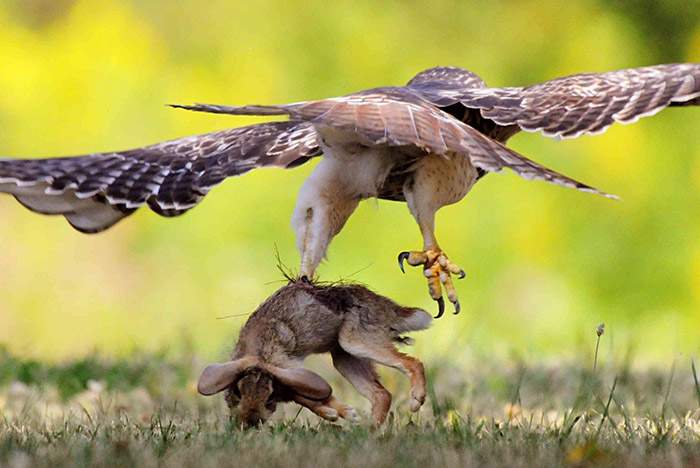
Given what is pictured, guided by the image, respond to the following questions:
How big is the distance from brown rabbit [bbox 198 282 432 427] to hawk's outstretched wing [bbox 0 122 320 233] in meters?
0.80

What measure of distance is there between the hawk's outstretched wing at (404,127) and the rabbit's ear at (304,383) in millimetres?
916

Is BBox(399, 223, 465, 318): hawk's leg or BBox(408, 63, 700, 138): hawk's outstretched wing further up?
BBox(408, 63, 700, 138): hawk's outstretched wing

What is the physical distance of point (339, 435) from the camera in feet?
12.5

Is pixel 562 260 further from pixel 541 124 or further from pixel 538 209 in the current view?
pixel 541 124

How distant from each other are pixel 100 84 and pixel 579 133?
24.3 feet

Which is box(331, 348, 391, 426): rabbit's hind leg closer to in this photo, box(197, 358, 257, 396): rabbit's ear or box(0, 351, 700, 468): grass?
box(0, 351, 700, 468): grass

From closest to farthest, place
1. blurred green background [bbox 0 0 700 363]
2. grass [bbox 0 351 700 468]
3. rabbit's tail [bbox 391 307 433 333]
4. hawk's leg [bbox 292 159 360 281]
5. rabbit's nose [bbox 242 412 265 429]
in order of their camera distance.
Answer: grass [bbox 0 351 700 468] < rabbit's nose [bbox 242 412 265 429] < rabbit's tail [bbox 391 307 433 333] < hawk's leg [bbox 292 159 360 281] < blurred green background [bbox 0 0 700 363]

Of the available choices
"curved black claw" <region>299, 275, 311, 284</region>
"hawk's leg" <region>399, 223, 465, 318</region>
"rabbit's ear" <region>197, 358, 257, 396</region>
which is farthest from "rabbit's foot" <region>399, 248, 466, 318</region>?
"rabbit's ear" <region>197, 358, 257, 396</region>

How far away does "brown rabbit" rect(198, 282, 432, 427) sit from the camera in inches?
162

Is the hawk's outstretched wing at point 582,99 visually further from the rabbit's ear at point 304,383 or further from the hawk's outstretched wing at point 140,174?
the rabbit's ear at point 304,383

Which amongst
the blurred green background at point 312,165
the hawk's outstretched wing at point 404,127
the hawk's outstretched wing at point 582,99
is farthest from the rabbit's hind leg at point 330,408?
the blurred green background at point 312,165

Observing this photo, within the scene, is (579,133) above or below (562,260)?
above

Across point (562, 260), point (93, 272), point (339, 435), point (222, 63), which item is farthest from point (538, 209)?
point (339, 435)

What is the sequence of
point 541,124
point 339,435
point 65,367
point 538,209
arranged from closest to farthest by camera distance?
point 339,435 < point 541,124 < point 65,367 < point 538,209
